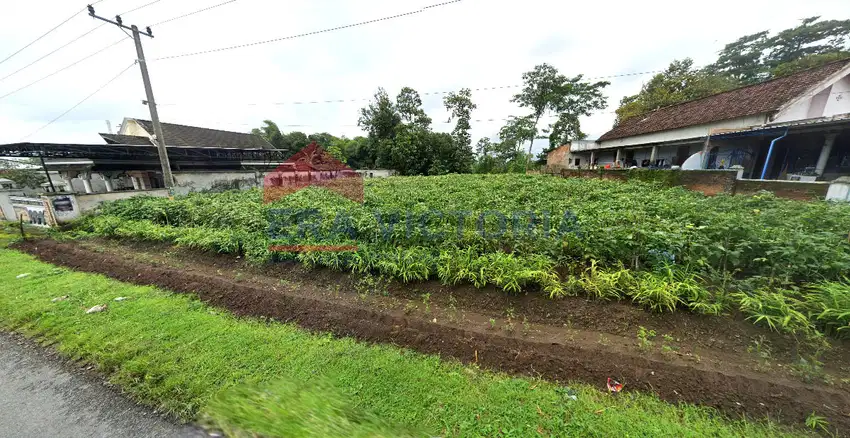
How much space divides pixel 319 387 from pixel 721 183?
11.0 m

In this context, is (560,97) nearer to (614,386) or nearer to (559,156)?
(559,156)

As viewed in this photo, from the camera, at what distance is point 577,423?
187 cm

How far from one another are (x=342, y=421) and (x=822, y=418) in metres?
3.27

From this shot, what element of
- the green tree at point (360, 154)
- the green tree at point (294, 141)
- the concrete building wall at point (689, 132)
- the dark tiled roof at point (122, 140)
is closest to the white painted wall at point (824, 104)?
the concrete building wall at point (689, 132)

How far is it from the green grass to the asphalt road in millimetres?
104

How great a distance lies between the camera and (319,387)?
2.19 metres

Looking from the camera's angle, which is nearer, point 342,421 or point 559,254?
point 342,421

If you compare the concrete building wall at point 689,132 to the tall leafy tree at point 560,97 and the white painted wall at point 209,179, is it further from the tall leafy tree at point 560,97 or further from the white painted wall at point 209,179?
the white painted wall at point 209,179

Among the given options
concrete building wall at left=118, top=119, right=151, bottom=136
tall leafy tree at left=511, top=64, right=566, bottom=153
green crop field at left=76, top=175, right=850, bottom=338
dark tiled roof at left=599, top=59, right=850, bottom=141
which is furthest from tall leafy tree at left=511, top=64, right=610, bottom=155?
concrete building wall at left=118, top=119, right=151, bottom=136

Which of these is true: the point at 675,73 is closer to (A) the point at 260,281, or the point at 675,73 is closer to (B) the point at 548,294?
(B) the point at 548,294

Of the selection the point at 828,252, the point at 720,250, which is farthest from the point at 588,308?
the point at 828,252

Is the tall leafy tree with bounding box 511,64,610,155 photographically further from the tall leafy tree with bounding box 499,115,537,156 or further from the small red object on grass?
the small red object on grass

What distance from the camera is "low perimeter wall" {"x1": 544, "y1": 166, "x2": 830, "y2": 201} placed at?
235 inches

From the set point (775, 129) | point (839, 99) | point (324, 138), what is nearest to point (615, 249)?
point (775, 129)
